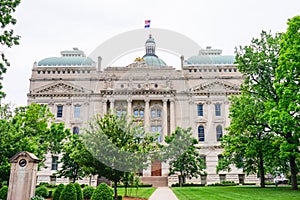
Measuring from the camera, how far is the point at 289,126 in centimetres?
1964

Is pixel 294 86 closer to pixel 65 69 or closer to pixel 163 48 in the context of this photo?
pixel 163 48

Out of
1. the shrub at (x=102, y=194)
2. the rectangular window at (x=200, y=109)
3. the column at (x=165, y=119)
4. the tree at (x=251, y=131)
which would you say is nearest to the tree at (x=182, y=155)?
the column at (x=165, y=119)

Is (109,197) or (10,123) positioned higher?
(10,123)

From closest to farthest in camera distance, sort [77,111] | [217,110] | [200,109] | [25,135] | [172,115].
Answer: [25,135] → [172,115] → [217,110] → [200,109] → [77,111]

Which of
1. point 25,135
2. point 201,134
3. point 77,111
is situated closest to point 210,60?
point 201,134

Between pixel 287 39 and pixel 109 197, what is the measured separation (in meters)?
16.1

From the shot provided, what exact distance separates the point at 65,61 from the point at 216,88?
2904 centimetres

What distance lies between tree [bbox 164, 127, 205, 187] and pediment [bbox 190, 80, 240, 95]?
1328 cm

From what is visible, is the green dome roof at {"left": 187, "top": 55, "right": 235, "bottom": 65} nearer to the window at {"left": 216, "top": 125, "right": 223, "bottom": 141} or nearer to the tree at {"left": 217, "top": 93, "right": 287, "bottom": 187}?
the window at {"left": 216, "top": 125, "right": 223, "bottom": 141}

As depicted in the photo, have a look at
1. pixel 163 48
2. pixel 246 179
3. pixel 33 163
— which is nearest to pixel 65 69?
pixel 163 48

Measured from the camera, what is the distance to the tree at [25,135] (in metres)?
22.3

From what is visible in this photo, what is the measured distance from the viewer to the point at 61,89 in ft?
173

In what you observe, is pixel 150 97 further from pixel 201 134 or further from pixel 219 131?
pixel 219 131

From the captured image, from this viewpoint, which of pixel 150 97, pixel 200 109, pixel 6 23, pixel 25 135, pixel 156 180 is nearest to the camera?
pixel 6 23
